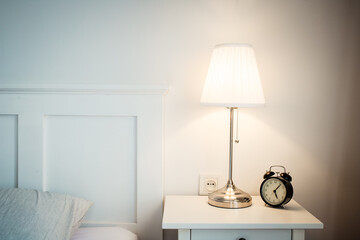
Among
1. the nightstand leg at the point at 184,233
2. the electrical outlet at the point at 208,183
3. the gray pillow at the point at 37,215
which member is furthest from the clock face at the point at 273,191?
the gray pillow at the point at 37,215

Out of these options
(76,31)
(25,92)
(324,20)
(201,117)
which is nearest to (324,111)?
(324,20)

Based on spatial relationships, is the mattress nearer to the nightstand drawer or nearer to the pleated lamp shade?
the nightstand drawer

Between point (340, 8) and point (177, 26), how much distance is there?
0.73 metres

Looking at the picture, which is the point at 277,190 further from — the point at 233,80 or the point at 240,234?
the point at 233,80

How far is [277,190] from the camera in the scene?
149 centimetres

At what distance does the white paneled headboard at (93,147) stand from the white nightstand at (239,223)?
248 millimetres

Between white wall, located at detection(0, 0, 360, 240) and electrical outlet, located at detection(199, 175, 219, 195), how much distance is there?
3cm

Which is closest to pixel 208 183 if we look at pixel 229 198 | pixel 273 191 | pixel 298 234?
pixel 229 198

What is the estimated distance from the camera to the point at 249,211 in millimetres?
1451

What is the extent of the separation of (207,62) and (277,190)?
629 mm

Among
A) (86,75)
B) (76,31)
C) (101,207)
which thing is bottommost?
(101,207)

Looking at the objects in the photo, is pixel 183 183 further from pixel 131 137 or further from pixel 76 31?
pixel 76 31

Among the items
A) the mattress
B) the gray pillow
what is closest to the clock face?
the mattress

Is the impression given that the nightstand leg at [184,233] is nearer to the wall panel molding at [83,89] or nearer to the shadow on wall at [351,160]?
the wall panel molding at [83,89]
